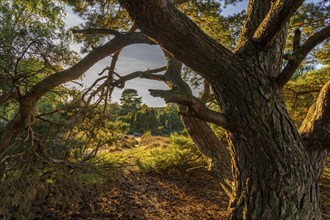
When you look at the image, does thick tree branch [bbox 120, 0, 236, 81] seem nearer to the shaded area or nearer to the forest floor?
the forest floor

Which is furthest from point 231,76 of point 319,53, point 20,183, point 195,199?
point 319,53

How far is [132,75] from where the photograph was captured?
283 cm

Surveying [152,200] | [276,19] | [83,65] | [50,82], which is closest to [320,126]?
[276,19]

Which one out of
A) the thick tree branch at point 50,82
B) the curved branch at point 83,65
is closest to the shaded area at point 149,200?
the thick tree branch at point 50,82

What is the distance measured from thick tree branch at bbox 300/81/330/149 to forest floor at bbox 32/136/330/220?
6.80 ft

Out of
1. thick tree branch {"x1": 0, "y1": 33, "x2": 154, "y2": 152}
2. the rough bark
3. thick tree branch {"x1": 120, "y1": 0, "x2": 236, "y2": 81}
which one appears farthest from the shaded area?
thick tree branch {"x1": 120, "y1": 0, "x2": 236, "y2": 81}

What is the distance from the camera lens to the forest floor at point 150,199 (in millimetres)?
3186

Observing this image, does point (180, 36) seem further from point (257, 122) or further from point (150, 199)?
point (150, 199)

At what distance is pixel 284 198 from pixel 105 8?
354cm

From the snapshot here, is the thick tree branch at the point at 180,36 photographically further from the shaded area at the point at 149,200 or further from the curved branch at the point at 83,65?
the shaded area at the point at 149,200

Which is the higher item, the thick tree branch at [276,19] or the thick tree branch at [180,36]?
the thick tree branch at [276,19]

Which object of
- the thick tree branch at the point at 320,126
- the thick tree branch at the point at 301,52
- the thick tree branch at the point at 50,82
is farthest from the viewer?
the thick tree branch at the point at 50,82

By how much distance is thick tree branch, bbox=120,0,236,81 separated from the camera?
4.74ft

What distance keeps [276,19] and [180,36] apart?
68cm
